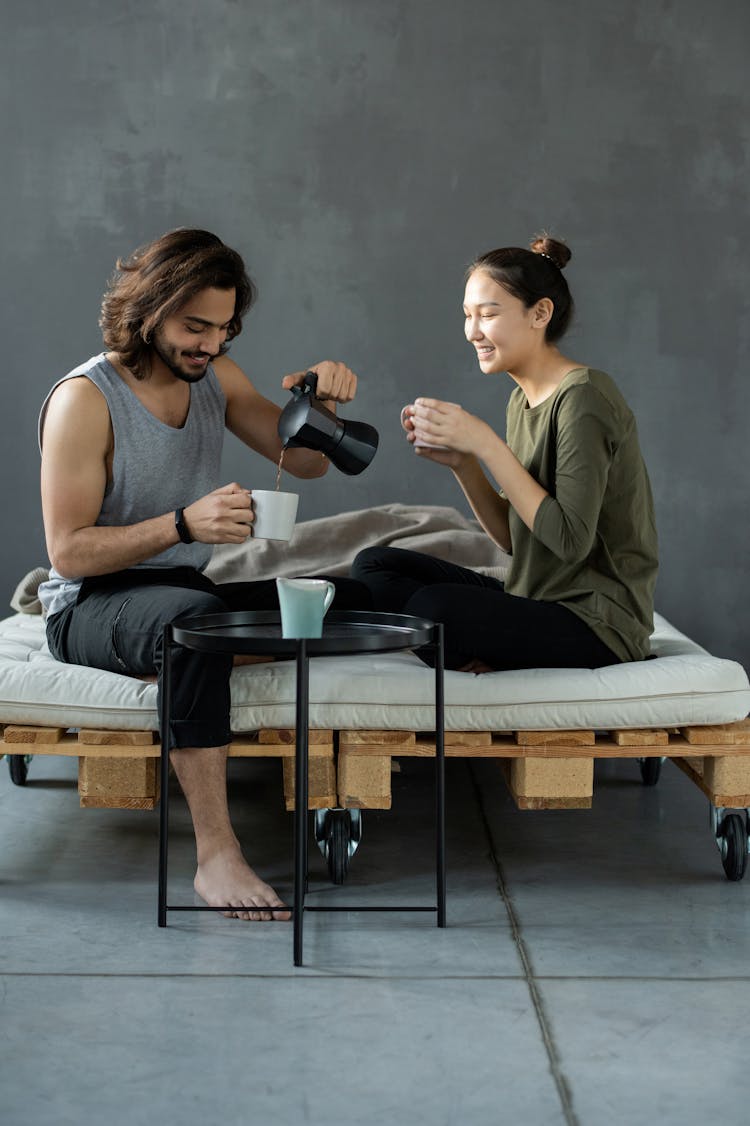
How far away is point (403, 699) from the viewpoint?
2244 millimetres

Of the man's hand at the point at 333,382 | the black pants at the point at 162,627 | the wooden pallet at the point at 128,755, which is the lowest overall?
the wooden pallet at the point at 128,755

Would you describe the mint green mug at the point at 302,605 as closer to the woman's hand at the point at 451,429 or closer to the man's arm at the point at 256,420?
the woman's hand at the point at 451,429

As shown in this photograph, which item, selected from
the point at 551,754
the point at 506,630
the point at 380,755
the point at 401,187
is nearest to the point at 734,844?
the point at 551,754

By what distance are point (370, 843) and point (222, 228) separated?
306 centimetres

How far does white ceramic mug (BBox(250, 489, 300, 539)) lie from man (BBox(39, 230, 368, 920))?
0.03m

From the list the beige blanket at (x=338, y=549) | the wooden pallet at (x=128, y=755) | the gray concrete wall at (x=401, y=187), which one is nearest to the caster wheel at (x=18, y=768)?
the beige blanket at (x=338, y=549)

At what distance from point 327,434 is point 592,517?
0.52 meters

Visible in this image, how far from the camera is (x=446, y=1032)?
1.67 metres

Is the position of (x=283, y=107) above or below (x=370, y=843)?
above

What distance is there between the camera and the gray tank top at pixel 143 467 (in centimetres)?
244

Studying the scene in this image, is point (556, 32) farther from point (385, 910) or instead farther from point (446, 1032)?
point (446, 1032)

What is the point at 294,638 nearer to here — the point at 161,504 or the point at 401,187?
the point at 161,504

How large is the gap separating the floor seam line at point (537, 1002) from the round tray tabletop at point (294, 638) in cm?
51

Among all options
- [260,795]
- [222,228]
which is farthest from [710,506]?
[260,795]
